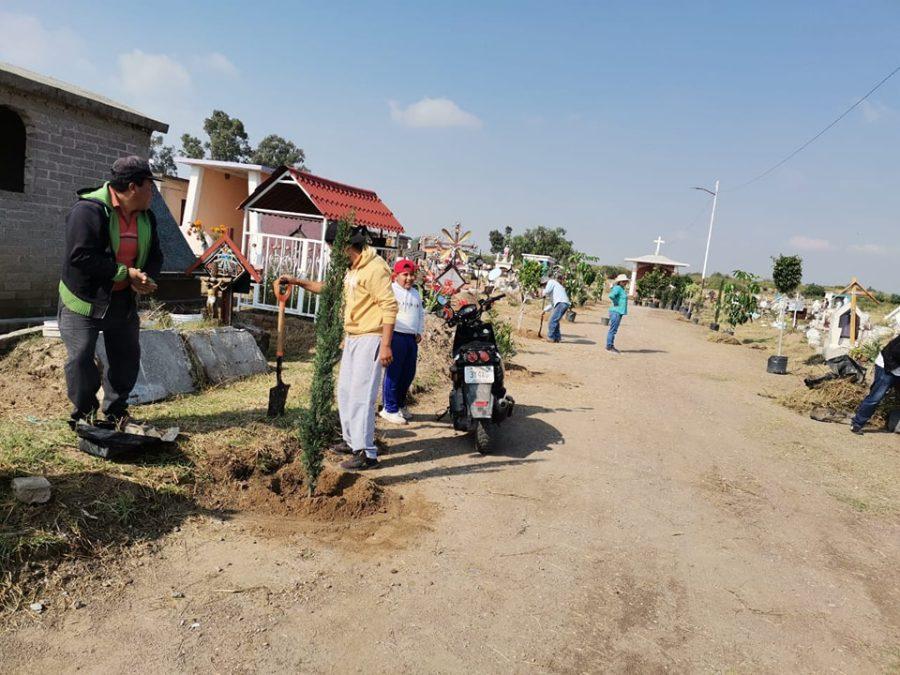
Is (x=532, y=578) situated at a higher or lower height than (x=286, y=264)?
lower

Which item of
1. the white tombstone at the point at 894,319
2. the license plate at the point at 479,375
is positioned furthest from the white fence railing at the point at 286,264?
the white tombstone at the point at 894,319

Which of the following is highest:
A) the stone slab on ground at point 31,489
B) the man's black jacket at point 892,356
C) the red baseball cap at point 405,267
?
the red baseball cap at point 405,267

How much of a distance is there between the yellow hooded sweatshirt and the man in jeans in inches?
262

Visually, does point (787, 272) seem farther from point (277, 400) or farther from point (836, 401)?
point (277, 400)

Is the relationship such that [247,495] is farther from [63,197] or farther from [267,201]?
[267,201]

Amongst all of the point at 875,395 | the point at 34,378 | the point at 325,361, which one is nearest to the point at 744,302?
the point at 875,395

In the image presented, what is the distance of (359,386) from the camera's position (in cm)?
468

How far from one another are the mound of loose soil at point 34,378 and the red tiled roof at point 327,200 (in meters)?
5.33

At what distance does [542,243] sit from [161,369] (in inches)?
2062

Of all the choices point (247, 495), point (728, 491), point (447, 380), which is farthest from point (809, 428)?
point (247, 495)

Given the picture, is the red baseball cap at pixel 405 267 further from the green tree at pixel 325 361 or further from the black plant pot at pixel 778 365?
the black plant pot at pixel 778 365

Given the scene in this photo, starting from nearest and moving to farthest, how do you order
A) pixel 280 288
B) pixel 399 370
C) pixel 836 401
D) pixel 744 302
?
pixel 280 288 → pixel 399 370 → pixel 836 401 → pixel 744 302

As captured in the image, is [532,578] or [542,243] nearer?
[532,578]

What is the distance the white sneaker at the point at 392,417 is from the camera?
6312mm
